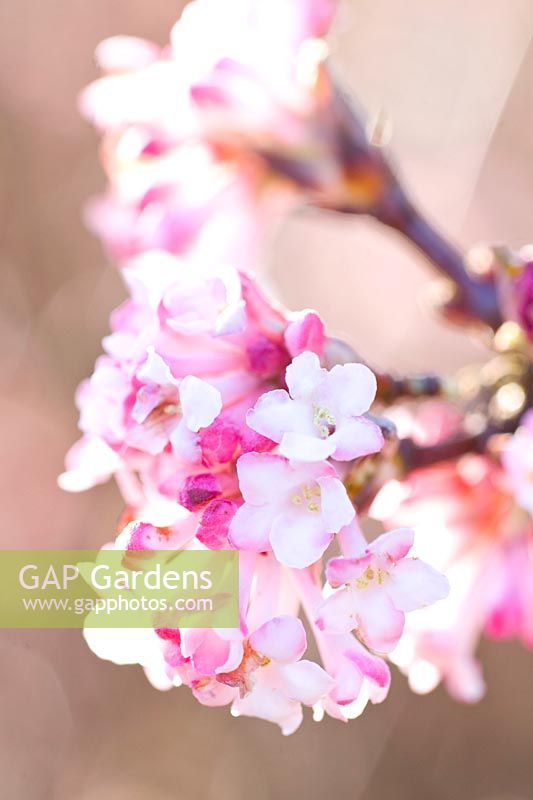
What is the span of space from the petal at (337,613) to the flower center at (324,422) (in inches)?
4.2

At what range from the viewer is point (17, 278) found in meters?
2.87

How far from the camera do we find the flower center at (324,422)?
0.70 meters

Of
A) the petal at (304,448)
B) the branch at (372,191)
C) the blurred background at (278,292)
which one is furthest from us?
the blurred background at (278,292)

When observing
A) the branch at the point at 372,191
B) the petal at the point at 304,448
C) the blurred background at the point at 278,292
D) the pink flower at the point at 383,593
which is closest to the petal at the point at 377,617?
the pink flower at the point at 383,593

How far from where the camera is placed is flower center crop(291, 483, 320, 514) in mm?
700

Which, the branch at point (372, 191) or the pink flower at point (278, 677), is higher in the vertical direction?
the branch at point (372, 191)

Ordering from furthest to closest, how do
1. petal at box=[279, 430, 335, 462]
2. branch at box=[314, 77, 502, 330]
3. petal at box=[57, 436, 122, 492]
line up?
branch at box=[314, 77, 502, 330] < petal at box=[57, 436, 122, 492] < petal at box=[279, 430, 335, 462]

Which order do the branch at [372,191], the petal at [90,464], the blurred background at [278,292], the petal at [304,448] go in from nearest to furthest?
the petal at [304,448] → the petal at [90,464] → the branch at [372,191] → the blurred background at [278,292]

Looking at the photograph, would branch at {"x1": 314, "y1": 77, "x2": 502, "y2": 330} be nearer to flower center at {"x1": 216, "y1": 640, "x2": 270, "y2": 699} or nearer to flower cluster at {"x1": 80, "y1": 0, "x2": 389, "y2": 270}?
flower cluster at {"x1": 80, "y1": 0, "x2": 389, "y2": 270}

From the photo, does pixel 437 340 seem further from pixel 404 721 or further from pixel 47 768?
pixel 47 768

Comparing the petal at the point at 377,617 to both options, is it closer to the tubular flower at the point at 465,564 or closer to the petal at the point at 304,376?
the petal at the point at 304,376

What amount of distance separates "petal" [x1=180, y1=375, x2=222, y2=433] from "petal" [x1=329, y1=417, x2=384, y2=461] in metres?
0.08

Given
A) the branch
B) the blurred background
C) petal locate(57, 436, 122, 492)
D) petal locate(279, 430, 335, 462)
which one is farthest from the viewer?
the blurred background

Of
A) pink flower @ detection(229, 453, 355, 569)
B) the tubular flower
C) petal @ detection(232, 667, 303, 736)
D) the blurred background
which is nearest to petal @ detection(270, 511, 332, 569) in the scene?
pink flower @ detection(229, 453, 355, 569)
